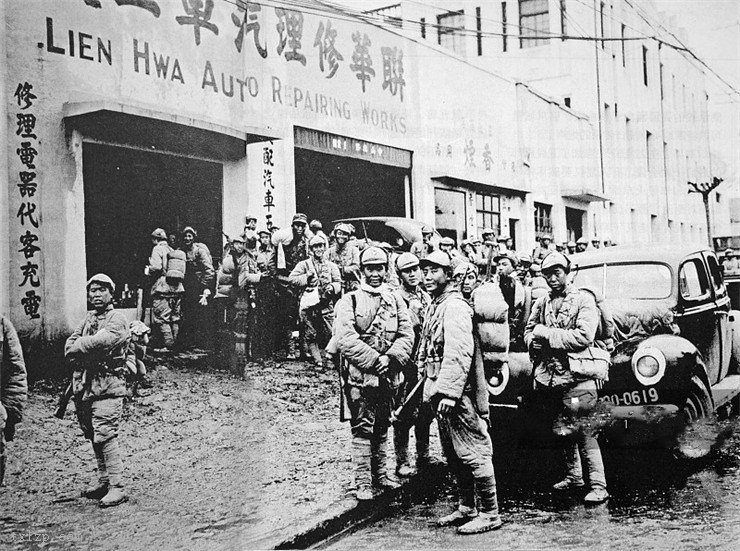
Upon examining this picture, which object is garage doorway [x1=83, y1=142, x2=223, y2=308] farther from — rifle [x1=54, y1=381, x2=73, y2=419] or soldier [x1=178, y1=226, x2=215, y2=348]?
rifle [x1=54, y1=381, x2=73, y2=419]

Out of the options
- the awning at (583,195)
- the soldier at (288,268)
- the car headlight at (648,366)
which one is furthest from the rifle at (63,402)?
the awning at (583,195)

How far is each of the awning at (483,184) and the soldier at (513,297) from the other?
0.56 meters

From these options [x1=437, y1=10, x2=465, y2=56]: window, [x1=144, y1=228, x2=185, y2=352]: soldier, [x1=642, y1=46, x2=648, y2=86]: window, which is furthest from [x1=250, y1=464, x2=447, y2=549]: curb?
[x1=642, y1=46, x2=648, y2=86]: window

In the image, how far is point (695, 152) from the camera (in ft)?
18.5

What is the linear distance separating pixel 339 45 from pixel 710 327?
3.57m

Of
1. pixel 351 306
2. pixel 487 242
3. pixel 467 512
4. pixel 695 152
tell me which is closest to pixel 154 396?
pixel 351 306

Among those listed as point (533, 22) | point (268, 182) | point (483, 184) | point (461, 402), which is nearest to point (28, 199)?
point (268, 182)

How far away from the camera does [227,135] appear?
4590 mm

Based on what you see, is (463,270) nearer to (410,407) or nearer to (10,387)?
(410,407)

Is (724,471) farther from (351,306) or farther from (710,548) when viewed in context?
(351,306)

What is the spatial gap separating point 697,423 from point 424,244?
2363mm

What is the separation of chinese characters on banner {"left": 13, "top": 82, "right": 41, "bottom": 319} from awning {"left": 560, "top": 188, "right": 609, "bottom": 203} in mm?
4308

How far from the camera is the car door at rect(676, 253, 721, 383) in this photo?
16.8 feet

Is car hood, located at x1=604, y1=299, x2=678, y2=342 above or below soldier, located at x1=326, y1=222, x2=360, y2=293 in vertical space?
below
